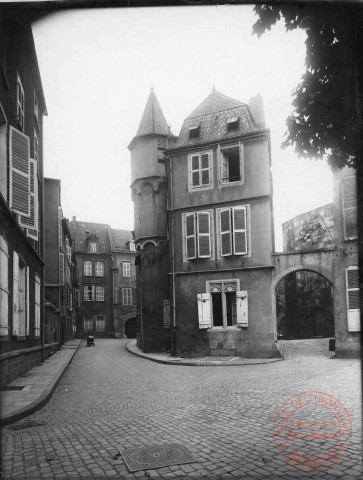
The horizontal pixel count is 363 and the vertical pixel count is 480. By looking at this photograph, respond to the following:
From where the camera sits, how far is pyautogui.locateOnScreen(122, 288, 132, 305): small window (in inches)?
1962

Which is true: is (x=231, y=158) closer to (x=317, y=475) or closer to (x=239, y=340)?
(x=239, y=340)

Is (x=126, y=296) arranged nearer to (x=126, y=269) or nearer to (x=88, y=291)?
(x=126, y=269)

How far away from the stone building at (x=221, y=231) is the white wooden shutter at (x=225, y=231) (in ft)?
0.13

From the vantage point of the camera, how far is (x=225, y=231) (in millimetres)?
18797

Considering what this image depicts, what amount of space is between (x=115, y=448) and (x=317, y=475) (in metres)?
2.33

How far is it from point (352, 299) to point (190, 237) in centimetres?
678

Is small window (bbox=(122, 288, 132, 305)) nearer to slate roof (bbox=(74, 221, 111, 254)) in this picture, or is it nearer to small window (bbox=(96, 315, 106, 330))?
small window (bbox=(96, 315, 106, 330))

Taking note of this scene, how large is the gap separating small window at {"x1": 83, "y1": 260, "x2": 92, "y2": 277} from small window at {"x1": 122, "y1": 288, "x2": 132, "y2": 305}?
4.10 meters

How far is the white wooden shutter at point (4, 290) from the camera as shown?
9312 mm

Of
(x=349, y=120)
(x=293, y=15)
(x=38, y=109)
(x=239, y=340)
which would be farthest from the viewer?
(x=239, y=340)

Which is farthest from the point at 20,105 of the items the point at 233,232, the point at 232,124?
the point at 232,124

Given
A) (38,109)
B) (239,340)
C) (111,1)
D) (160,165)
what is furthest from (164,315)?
(111,1)

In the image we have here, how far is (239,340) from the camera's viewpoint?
1822 centimetres

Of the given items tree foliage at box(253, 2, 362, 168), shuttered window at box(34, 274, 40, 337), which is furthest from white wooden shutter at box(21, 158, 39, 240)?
tree foliage at box(253, 2, 362, 168)
